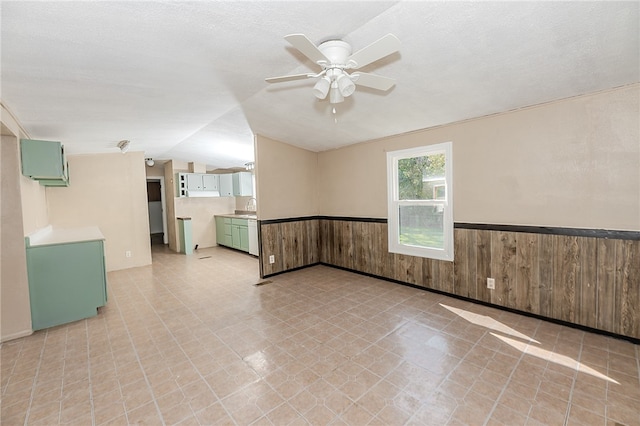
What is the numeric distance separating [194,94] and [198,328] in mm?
2401

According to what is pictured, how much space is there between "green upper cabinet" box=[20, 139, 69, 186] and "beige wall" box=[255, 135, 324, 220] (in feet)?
Result: 7.97

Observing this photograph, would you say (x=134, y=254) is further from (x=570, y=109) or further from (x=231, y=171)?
(x=570, y=109)

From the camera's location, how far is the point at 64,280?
3092mm

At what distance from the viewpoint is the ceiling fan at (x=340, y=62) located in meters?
1.64

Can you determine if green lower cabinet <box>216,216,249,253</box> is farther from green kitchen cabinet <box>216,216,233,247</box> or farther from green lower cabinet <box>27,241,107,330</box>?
green lower cabinet <box>27,241,107,330</box>

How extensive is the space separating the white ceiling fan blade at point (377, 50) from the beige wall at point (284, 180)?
9.95 ft

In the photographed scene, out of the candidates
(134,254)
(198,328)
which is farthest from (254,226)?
(198,328)

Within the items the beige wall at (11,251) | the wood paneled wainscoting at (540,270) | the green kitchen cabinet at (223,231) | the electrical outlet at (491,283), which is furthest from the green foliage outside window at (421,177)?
the green kitchen cabinet at (223,231)

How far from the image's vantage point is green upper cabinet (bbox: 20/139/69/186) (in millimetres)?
2916

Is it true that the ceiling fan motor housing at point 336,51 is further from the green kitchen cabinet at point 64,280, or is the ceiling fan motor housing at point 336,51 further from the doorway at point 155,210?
the doorway at point 155,210

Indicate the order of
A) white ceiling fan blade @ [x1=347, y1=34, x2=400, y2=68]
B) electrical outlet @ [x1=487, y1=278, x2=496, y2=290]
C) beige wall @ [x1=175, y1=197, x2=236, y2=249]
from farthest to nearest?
1. beige wall @ [x1=175, y1=197, x2=236, y2=249]
2. electrical outlet @ [x1=487, y1=278, x2=496, y2=290]
3. white ceiling fan blade @ [x1=347, y1=34, x2=400, y2=68]

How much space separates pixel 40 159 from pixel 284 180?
3.10 m

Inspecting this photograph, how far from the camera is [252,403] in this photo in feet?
5.97

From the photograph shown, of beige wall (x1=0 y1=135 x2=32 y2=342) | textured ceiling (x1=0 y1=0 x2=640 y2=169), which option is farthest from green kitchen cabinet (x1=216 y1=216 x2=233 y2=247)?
beige wall (x1=0 y1=135 x2=32 y2=342)
